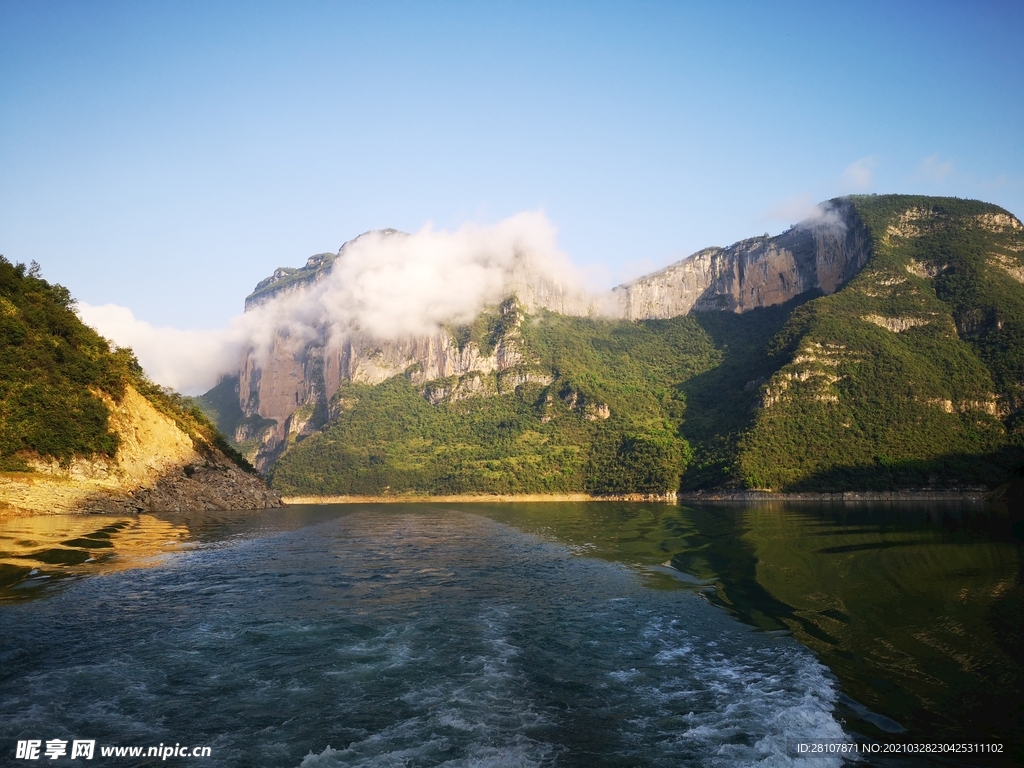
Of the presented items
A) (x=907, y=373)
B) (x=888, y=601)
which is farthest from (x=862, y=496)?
(x=888, y=601)

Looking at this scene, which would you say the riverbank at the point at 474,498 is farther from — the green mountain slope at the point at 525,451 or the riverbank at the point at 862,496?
the riverbank at the point at 862,496

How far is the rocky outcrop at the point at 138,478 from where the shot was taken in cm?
4447

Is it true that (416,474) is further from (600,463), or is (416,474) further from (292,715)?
(292,715)

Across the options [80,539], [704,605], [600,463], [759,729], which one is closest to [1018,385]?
[600,463]

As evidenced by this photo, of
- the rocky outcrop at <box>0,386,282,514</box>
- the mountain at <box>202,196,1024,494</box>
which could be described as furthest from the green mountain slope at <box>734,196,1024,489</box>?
the rocky outcrop at <box>0,386,282,514</box>

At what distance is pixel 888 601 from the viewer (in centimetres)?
2212

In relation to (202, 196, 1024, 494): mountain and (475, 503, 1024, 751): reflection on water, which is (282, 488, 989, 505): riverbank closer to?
(202, 196, 1024, 494): mountain

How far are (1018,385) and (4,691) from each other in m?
155

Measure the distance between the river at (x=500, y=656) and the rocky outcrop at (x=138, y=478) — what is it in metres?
14.1

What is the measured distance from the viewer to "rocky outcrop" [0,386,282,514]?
44469 millimetres

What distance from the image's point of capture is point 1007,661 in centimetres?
1486

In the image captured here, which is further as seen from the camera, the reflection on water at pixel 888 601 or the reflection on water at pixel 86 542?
the reflection on water at pixel 86 542

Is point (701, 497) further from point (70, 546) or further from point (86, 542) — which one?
point (70, 546)

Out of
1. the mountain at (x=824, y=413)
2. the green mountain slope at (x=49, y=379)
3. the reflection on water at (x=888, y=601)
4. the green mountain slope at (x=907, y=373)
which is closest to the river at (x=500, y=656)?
the reflection on water at (x=888, y=601)
